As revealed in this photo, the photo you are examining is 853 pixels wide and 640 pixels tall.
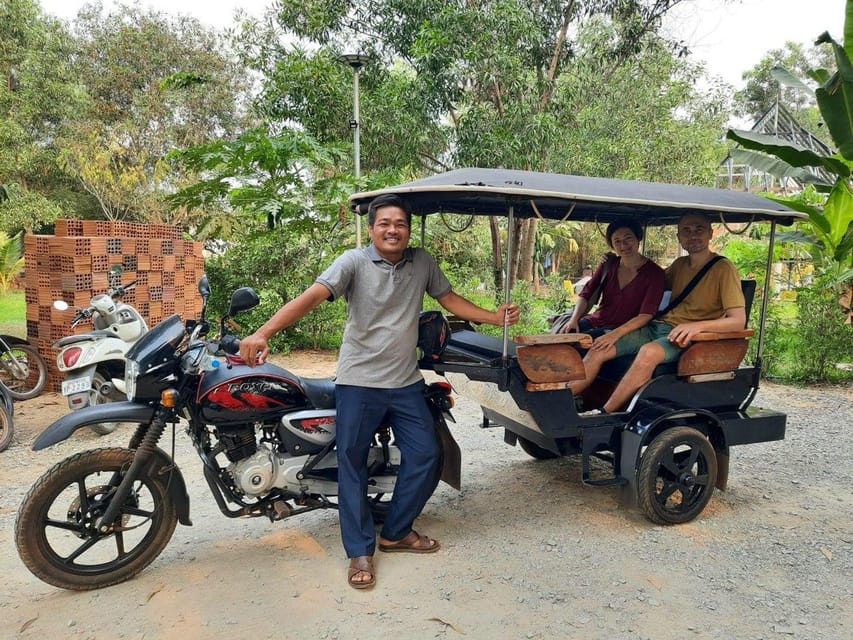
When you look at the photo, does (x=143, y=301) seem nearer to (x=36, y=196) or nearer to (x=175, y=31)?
(x=36, y=196)

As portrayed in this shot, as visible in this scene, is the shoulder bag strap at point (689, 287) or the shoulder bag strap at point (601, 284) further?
the shoulder bag strap at point (601, 284)

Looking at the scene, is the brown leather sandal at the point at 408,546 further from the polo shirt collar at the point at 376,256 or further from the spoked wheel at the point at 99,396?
the spoked wheel at the point at 99,396

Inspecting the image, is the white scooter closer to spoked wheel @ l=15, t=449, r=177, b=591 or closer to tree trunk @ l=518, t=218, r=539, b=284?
spoked wheel @ l=15, t=449, r=177, b=591

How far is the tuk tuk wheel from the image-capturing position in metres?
3.54

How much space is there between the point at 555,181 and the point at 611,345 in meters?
1.18

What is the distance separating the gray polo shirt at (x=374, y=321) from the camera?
302 cm

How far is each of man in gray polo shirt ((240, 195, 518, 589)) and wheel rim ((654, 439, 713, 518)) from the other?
1446 millimetres

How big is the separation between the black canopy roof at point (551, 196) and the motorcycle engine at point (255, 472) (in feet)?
4.72

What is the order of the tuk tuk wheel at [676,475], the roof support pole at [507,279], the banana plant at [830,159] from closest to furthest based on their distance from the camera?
the roof support pole at [507,279], the tuk tuk wheel at [676,475], the banana plant at [830,159]

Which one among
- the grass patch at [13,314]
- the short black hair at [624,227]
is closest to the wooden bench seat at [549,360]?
the short black hair at [624,227]

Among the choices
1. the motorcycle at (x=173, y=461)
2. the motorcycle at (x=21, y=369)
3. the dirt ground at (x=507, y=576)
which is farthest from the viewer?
the motorcycle at (x=21, y=369)

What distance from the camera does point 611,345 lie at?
3.90 m

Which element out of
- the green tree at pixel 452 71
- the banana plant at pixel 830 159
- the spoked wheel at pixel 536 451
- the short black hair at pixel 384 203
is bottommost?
the spoked wheel at pixel 536 451

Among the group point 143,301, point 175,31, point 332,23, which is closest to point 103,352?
point 143,301
